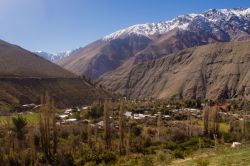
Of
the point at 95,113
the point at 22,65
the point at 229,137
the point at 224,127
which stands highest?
the point at 22,65

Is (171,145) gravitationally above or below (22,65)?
below

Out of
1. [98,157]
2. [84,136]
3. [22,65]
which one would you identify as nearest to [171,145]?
[84,136]

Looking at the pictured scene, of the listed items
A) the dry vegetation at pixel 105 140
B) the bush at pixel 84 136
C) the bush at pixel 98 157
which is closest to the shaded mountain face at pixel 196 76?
the dry vegetation at pixel 105 140

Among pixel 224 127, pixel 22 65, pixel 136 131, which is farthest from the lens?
pixel 22 65

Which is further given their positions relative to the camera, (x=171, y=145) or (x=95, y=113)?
(x=95, y=113)

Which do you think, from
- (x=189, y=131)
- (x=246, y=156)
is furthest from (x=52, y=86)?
(x=246, y=156)

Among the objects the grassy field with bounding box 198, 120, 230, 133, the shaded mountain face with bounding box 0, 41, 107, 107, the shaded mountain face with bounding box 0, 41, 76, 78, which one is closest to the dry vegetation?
the grassy field with bounding box 198, 120, 230, 133

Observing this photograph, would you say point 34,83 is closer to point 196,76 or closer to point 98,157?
point 196,76
